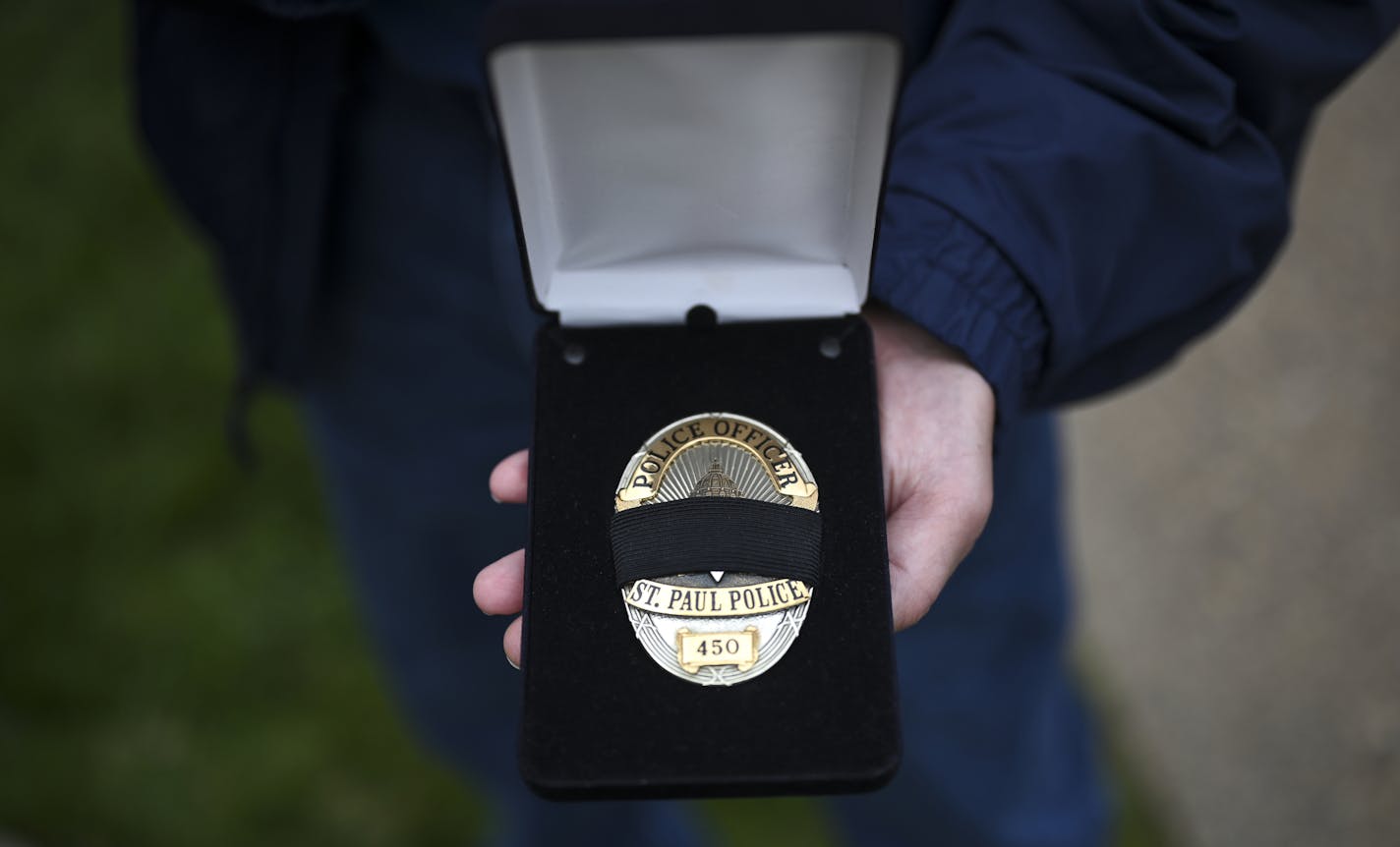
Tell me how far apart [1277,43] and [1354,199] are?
156 centimetres

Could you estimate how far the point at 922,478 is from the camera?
4.41ft

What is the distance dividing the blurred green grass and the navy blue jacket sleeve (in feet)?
5.06

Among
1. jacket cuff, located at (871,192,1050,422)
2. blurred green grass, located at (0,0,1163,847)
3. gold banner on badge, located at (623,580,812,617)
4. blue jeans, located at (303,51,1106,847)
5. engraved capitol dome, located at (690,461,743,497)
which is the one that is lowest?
blurred green grass, located at (0,0,1163,847)

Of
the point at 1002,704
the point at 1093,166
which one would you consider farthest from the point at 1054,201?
the point at 1002,704

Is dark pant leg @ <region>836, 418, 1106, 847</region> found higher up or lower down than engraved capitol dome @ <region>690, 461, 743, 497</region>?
lower down

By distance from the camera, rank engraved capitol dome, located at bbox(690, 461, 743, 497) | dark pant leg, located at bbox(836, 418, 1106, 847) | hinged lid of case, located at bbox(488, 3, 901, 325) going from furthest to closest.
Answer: dark pant leg, located at bbox(836, 418, 1106, 847), engraved capitol dome, located at bbox(690, 461, 743, 497), hinged lid of case, located at bbox(488, 3, 901, 325)

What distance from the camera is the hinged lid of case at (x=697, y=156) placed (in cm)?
113

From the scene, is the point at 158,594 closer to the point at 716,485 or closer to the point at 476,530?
the point at 476,530

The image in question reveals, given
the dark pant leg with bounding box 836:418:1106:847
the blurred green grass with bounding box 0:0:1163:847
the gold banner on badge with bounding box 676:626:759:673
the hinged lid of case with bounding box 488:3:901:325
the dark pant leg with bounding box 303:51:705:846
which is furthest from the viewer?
the blurred green grass with bounding box 0:0:1163:847

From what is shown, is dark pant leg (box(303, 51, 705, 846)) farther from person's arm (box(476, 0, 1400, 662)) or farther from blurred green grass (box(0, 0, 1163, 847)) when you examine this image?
person's arm (box(476, 0, 1400, 662))

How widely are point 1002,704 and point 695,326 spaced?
1026mm

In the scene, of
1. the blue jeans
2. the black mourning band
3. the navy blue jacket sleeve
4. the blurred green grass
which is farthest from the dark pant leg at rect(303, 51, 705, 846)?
the navy blue jacket sleeve

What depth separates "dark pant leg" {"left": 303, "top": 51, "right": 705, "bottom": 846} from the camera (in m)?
1.72

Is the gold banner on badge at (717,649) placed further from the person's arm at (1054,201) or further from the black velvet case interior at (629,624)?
the person's arm at (1054,201)
